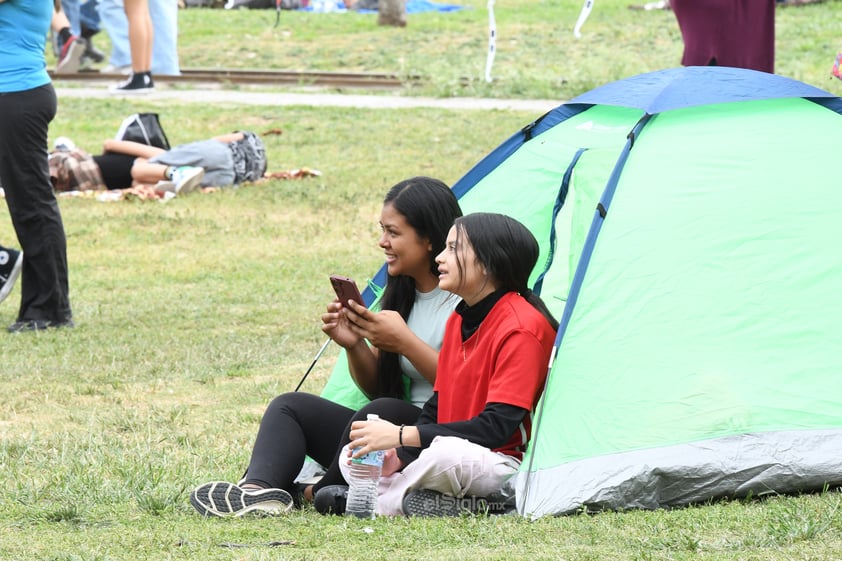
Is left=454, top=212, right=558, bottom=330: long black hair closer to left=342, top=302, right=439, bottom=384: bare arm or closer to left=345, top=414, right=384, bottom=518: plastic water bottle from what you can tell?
left=342, top=302, right=439, bottom=384: bare arm

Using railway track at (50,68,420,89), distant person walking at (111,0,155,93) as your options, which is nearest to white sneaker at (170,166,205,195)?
distant person walking at (111,0,155,93)

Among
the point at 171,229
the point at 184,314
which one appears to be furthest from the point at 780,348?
the point at 171,229

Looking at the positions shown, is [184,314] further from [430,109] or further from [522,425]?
[430,109]

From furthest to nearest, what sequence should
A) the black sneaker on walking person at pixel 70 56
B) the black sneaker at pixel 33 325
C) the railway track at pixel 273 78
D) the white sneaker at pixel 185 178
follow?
1. the black sneaker on walking person at pixel 70 56
2. the railway track at pixel 273 78
3. the white sneaker at pixel 185 178
4. the black sneaker at pixel 33 325

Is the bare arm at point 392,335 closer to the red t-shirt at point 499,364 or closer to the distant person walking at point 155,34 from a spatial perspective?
the red t-shirt at point 499,364

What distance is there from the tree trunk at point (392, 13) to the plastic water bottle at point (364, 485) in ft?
55.3

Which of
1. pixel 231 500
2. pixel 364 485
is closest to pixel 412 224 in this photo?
pixel 364 485

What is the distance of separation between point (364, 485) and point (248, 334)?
11.6 feet

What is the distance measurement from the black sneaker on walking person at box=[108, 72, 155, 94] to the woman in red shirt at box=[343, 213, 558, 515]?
1117 cm

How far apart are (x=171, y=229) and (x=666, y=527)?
7245mm

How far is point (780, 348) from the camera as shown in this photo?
14.4 feet

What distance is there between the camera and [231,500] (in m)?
4.20

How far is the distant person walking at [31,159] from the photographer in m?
7.05

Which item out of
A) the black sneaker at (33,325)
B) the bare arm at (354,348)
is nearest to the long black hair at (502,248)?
the bare arm at (354,348)
